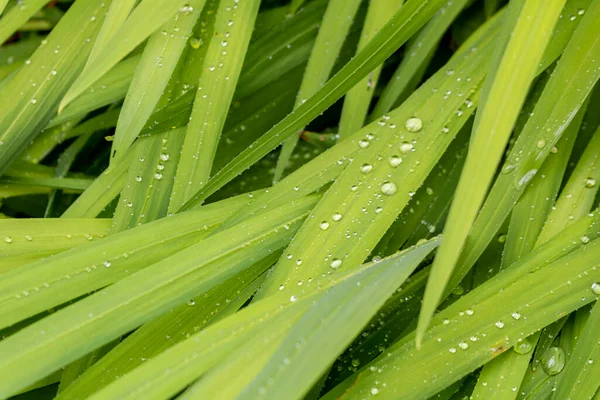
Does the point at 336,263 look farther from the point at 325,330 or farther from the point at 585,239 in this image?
the point at 585,239

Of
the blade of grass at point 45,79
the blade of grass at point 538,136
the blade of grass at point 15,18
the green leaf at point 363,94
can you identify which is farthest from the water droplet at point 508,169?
the blade of grass at point 15,18

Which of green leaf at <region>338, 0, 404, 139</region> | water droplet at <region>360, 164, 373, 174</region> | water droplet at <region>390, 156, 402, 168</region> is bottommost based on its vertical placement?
water droplet at <region>390, 156, 402, 168</region>

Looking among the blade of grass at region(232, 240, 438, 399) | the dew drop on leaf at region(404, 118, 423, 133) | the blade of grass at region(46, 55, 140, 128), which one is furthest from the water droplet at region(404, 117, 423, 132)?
the blade of grass at region(46, 55, 140, 128)

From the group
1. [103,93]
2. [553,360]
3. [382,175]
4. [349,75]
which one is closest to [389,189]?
[382,175]

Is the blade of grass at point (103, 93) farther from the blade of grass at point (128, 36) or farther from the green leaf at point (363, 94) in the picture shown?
the green leaf at point (363, 94)

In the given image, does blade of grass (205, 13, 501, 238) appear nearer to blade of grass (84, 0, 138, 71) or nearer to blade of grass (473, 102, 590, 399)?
blade of grass (473, 102, 590, 399)
